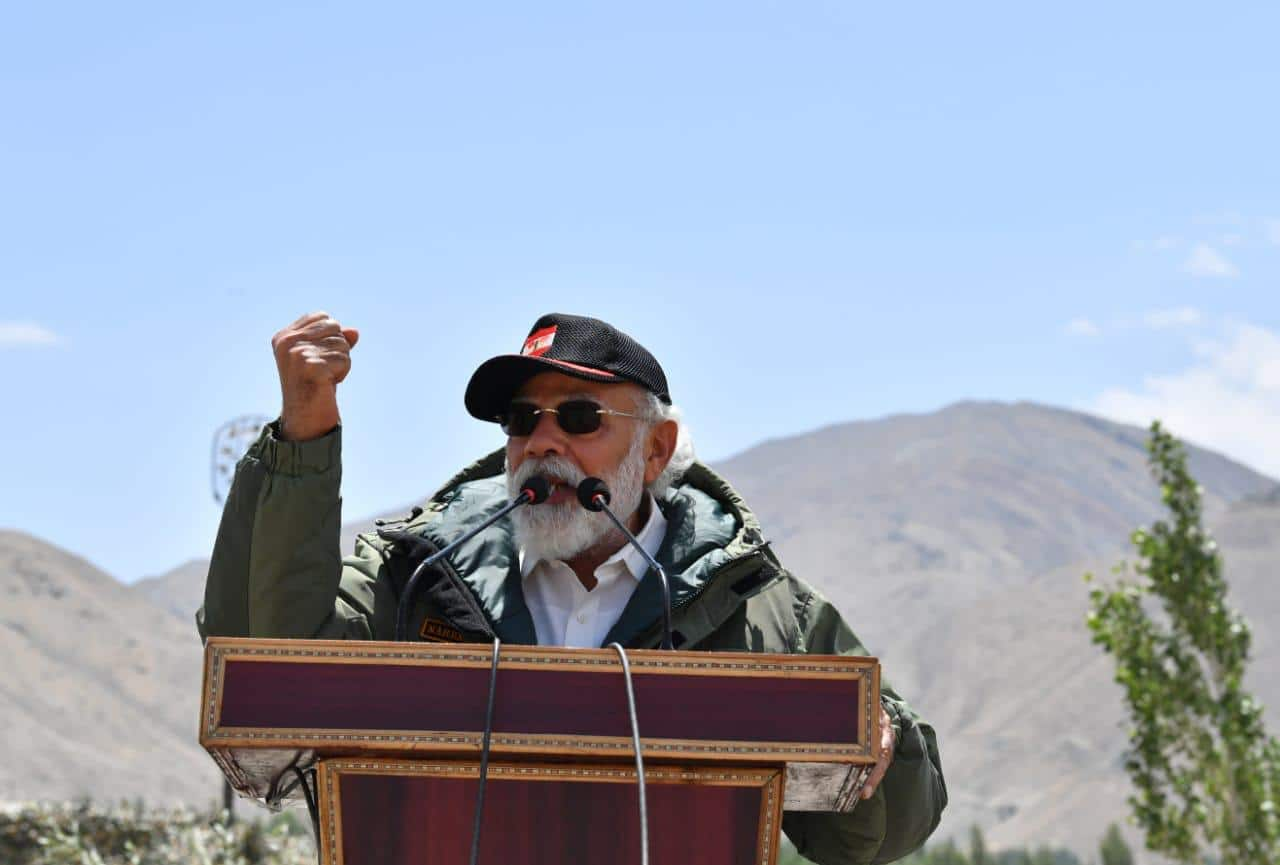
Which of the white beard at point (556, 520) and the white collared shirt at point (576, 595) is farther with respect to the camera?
the white collared shirt at point (576, 595)

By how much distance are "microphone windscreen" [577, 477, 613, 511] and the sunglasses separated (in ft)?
0.64

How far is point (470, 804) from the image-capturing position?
7.68ft

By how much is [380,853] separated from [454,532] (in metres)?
0.98

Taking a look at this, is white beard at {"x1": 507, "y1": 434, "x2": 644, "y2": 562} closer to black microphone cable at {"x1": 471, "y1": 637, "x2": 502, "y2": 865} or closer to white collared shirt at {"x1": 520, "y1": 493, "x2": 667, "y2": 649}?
white collared shirt at {"x1": 520, "y1": 493, "x2": 667, "y2": 649}

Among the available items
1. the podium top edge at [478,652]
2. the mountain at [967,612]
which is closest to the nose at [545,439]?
the podium top edge at [478,652]

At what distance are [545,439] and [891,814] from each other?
0.87 m

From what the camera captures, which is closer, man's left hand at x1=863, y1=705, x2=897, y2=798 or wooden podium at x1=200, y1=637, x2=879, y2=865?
wooden podium at x1=200, y1=637, x2=879, y2=865

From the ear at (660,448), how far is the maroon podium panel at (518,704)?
122 centimetres

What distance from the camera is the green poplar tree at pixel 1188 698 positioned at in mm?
13117

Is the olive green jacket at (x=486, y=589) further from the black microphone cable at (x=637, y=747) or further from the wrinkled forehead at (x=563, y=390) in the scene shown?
the black microphone cable at (x=637, y=747)

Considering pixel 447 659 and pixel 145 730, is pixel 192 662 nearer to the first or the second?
pixel 145 730

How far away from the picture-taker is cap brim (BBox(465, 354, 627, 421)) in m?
3.21

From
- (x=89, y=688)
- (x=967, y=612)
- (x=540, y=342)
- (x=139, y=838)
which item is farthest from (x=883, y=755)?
(x=967, y=612)

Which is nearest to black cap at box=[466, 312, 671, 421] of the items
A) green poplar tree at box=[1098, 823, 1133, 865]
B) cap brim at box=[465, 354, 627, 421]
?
cap brim at box=[465, 354, 627, 421]
